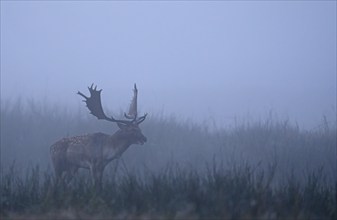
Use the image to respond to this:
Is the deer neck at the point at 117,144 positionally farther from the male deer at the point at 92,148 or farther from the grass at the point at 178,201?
the grass at the point at 178,201

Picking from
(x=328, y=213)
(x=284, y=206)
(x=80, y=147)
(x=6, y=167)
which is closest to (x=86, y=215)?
(x=284, y=206)

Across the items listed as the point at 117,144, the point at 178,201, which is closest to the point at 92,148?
the point at 117,144

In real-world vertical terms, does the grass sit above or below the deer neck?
below

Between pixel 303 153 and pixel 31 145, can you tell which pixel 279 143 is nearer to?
pixel 303 153

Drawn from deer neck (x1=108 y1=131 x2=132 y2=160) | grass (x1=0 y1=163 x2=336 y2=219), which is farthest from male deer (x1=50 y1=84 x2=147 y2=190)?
grass (x1=0 y1=163 x2=336 y2=219)

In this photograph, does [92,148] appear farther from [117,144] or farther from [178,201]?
[178,201]

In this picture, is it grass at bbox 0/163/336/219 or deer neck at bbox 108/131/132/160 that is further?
deer neck at bbox 108/131/132/160

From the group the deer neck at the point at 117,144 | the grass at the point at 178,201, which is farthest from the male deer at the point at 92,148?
the grass at the point at 178,201

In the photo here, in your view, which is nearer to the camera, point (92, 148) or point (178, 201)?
point (178, 201)

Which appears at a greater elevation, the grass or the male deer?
the male deer

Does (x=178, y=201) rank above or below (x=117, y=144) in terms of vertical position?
below

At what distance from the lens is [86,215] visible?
8469 mm

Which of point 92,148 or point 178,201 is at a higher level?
point 92,148

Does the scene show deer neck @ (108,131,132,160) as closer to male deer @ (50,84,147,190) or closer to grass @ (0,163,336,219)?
male deer @ (50,84,147,190)
